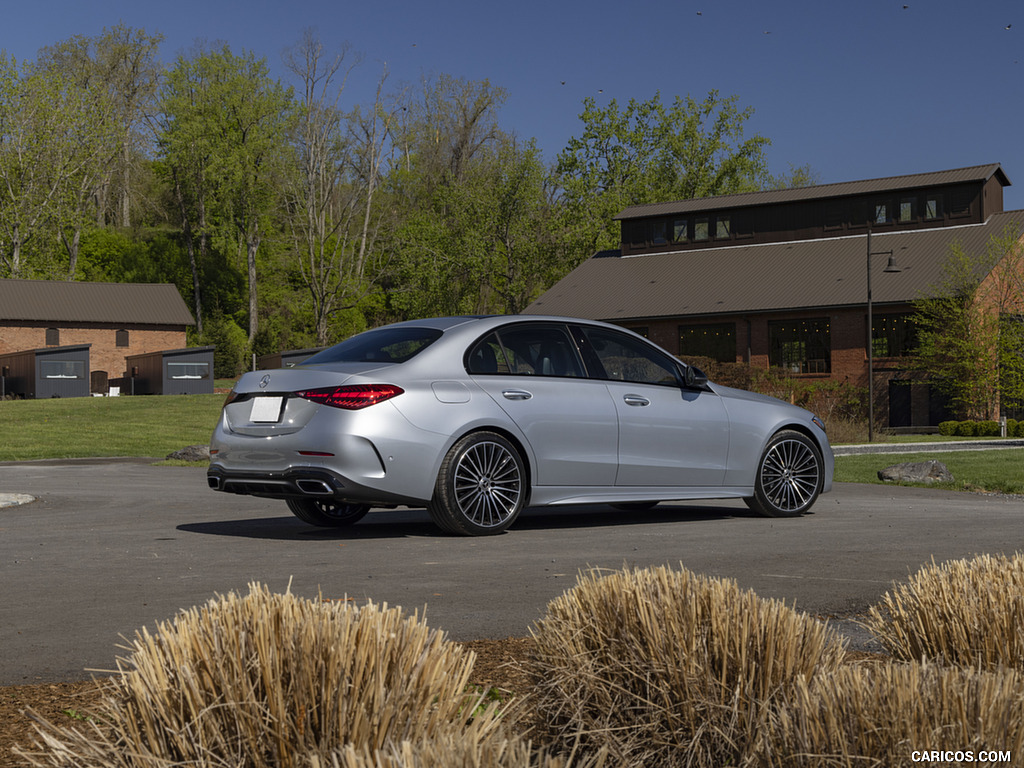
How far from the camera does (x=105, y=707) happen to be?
222cm

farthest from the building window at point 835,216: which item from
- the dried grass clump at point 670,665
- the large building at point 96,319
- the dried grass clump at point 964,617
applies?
the dried grass clump at point 670,665

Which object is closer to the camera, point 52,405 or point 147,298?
point 52,405

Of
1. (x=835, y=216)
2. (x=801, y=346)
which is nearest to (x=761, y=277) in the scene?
(x=801, y=346)

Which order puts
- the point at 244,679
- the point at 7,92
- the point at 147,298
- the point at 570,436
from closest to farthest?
1. the point at 244,679
2. the point at 570,436
3. the point at 7,92
4. the point at 147,298

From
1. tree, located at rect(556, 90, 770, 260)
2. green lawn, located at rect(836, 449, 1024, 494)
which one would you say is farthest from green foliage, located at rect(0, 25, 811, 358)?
green lawn, located at rect(836, 449, 1024, 494)

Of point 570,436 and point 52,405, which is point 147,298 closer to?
point 52,405

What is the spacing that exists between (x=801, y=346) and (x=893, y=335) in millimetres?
4282

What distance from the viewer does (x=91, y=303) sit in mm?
68375

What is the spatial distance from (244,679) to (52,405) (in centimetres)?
4658

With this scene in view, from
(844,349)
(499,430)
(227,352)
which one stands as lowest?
(499,430)

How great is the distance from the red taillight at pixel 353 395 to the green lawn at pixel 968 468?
976 cm

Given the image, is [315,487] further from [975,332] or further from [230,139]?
[230,139]

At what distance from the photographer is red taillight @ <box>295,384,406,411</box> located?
8055mm

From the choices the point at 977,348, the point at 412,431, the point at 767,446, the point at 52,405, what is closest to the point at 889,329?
the point at 977,348
